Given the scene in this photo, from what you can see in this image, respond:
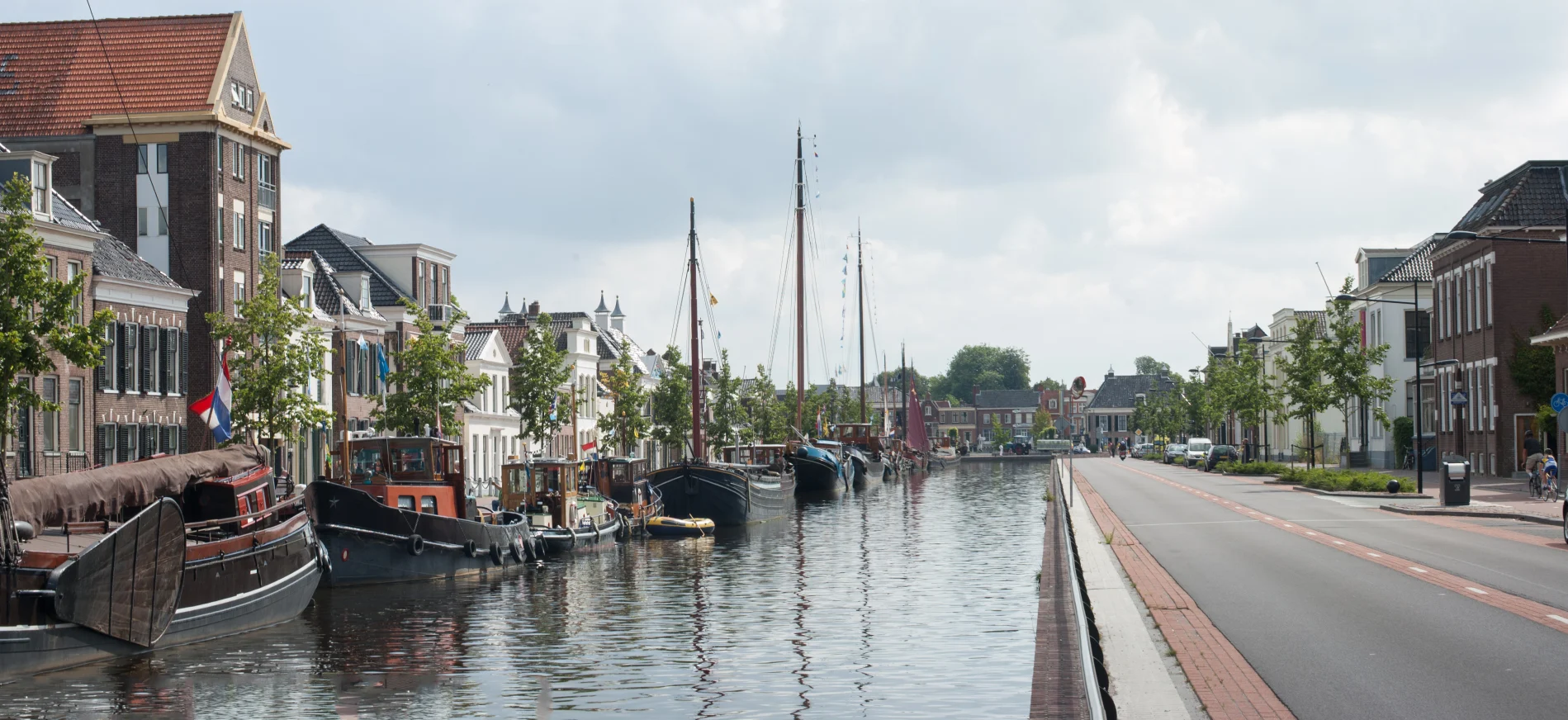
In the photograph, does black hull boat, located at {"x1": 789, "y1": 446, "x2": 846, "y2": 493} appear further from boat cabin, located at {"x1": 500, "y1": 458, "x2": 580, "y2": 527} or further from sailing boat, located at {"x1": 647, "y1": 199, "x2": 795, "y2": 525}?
boat cabin, located at {"x1": 500, "y1": 458, "x2": 580, "y2": 527}

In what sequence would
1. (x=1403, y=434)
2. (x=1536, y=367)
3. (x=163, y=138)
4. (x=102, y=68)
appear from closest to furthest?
(x=163, y=138), (x=102, y=68), (x=1536, y=367), (x=1403, y=434)

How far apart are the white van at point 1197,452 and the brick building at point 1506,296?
96.8 feet

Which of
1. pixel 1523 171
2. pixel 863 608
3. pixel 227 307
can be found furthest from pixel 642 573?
pixel 1523 171

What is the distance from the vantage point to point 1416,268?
79125mm

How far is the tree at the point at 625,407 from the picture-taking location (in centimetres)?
8538

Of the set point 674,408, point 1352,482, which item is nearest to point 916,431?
point 674,408

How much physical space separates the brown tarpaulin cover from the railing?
586 inches

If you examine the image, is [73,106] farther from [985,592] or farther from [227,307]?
[985,592]

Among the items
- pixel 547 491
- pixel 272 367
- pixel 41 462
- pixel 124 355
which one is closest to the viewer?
pixel 41 462

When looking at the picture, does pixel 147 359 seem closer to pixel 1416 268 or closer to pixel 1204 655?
pixel 1204 655

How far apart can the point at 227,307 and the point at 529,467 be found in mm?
18912

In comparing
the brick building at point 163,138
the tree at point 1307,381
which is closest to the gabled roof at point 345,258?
the brick building at point 163,138

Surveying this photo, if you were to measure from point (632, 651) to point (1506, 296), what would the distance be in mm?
51151

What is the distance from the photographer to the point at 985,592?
3002cm
